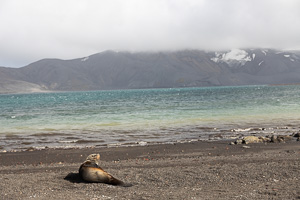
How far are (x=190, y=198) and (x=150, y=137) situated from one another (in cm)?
1590

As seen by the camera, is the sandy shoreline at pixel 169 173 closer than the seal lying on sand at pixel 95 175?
Yes

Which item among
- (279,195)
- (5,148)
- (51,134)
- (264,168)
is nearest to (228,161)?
(264,168)

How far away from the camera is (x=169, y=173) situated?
38.2 ft

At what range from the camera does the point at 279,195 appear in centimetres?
860

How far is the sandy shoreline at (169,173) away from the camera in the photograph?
9281 mm

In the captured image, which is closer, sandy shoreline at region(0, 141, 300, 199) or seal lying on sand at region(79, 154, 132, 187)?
sandy shoreline at region(0, 141, 300, 199)

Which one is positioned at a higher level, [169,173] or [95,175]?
[95,175]

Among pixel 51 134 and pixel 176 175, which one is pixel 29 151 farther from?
pixel 176 175

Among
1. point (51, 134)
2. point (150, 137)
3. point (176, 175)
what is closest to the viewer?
point (176, 175)

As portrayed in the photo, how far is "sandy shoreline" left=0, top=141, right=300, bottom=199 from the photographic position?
30.5 feet

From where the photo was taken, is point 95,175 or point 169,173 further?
point 169,173

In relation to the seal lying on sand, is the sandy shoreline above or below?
below

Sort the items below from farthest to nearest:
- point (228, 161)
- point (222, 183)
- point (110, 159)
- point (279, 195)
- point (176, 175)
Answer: point (110, 159)
point (228, 161)
point (176, 175)
point (222, 183)
point (279, 195)

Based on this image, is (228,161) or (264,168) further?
(228,161)
